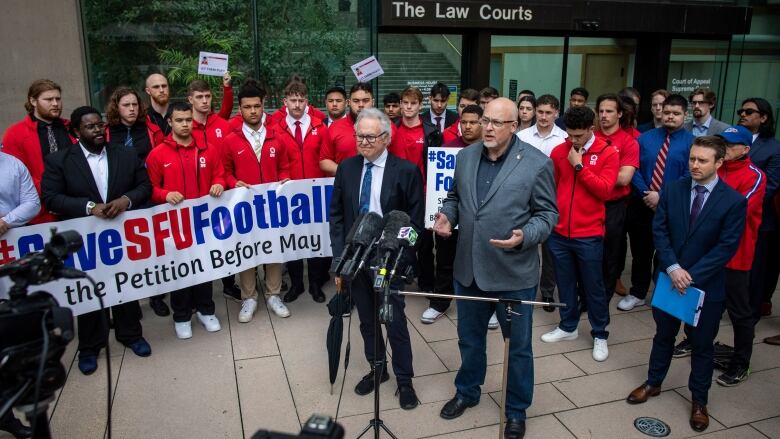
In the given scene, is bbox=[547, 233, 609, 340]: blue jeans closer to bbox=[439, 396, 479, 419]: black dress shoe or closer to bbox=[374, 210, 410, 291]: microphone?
bbox=[439, 396, 479, 419]: black dress shoe

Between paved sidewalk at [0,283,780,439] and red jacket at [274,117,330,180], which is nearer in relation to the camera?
paved sidewalk at [0,283,780,439]

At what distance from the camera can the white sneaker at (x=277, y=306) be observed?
19.9ft

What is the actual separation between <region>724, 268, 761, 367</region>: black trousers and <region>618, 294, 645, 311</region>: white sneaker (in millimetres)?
1507

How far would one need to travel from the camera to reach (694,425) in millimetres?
4172

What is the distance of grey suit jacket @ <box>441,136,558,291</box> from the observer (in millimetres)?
3807

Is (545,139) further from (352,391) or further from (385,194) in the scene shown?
(352,391)

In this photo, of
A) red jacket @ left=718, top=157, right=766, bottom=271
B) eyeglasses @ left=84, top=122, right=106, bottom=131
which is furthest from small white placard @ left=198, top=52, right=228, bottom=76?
red jacket @ left=718, top=157, right=766, bottom=271

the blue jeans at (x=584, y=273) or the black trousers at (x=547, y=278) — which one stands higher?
the blue jeans at (x=584, y=273)

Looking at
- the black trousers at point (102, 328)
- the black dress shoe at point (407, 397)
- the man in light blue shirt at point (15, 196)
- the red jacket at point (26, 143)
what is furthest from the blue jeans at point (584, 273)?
the red jacket at point (26, 143)

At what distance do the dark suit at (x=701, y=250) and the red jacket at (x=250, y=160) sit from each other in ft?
11.8

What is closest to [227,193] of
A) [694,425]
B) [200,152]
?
[200,152]

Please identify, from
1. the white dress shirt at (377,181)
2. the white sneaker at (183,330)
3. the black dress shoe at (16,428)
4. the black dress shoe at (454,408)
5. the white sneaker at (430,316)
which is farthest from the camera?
the white sneaker at (430,316)

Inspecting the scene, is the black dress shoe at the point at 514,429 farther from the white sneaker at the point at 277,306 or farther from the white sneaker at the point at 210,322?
the white sneaker at the point at 210,322

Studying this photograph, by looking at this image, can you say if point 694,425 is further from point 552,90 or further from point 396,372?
point 552,90
